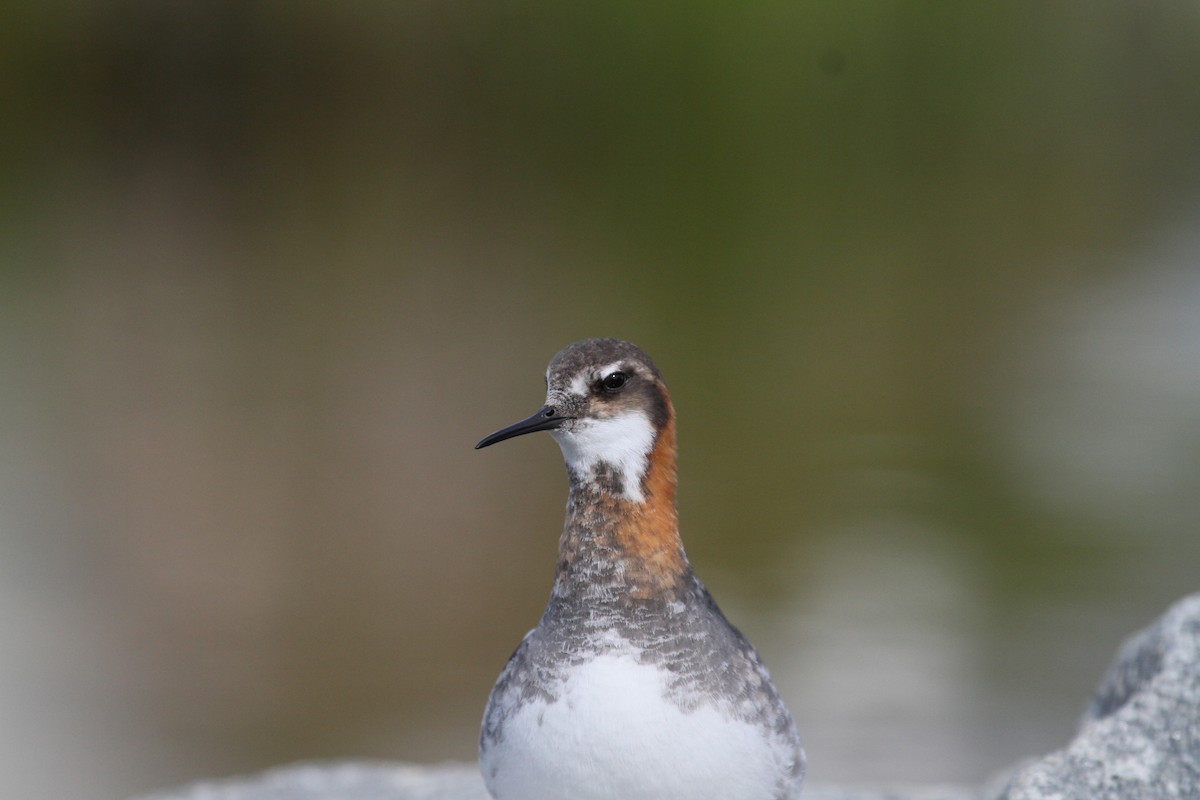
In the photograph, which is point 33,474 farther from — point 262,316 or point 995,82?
point 995,82

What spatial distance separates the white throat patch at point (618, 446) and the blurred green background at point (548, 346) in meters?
6.25

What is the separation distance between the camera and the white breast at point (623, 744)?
453 centimetres

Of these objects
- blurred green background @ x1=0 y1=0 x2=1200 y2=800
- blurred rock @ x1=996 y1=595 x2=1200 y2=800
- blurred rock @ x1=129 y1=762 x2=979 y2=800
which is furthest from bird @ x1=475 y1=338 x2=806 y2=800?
blurred green background @ x1=0 y1=0 x2=1200 y2=800

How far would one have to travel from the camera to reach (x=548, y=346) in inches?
Answer: 697

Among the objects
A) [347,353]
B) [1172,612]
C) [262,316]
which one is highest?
[262,316]

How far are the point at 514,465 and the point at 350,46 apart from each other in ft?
57.3

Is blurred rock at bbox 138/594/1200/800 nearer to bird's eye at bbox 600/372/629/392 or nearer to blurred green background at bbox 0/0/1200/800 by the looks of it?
bird's eye at bbox 600/372/629/392

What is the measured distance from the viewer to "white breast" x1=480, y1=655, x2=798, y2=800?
4527 mm

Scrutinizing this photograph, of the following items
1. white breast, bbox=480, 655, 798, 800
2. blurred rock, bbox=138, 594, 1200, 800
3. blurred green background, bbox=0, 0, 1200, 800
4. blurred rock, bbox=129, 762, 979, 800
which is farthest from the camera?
blurred green background, bbox=0, 0, 1200, 800

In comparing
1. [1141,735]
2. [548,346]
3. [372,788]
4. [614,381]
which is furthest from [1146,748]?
[548,346]

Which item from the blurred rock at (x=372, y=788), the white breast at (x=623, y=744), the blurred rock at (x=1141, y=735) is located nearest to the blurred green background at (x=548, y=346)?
the blurred rock at (x=372, y=788)

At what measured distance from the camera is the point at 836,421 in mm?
16359

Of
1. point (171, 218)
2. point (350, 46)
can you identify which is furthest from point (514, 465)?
point (350, 46)

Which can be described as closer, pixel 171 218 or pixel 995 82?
pixel 171 218
